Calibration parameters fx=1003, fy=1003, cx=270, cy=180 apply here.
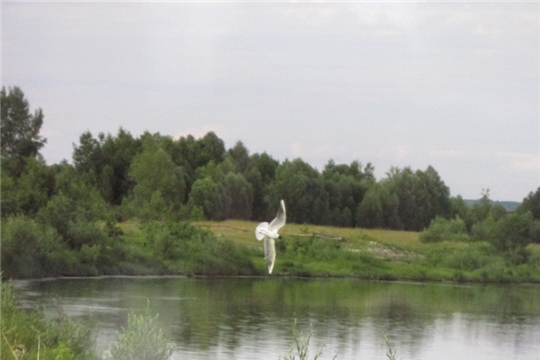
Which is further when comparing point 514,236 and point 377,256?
point 514,236

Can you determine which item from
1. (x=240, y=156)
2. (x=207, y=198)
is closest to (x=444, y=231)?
(x=240, y=156)

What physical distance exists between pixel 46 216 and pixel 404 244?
11.2 m

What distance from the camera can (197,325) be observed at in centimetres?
1642

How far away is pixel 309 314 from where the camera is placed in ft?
62.5

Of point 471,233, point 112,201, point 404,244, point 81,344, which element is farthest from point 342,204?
point 81,344

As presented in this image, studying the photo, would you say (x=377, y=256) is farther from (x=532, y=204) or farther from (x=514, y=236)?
(x=532, y=204)

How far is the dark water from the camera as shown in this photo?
1504cm

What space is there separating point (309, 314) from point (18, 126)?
11.3 metres

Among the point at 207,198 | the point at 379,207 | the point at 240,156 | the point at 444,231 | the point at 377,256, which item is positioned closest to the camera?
the point at 377,256

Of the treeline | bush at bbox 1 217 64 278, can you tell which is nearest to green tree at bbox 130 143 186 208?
the treeline

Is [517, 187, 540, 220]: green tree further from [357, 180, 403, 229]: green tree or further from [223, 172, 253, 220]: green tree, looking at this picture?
[223, 172, 253, 220]: green tree

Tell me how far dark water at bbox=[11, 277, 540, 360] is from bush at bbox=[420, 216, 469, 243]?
4.42 m

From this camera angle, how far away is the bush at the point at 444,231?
29.8 meters

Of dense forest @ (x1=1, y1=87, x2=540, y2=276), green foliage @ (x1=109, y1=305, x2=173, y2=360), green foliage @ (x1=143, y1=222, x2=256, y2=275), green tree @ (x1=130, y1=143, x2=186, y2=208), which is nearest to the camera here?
green foliage @ (x1=109, y1=305, x2=173, y2=360)
